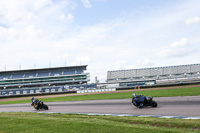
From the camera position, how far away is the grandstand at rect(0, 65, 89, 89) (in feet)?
251

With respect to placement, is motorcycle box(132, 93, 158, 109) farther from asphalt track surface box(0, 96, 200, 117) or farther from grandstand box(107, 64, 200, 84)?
grandstand box(107, 64, 200, 84)

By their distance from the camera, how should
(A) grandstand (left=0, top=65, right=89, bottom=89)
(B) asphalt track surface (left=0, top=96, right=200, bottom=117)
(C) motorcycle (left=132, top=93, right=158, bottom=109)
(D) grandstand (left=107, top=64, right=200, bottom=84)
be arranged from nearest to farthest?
1. (B) asphalt track surface (left=0, top=96, right=200, bottom=117)
2. (C) motorcycle (left=132, top=93, right=158, bottom=109)
3. (A) grandstand (left=0, top=65, right=89, bottom=89)
4. (D) grandstand (left=107, top=64, right=200, bottom=84)

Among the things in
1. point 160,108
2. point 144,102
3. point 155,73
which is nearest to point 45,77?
point 155,73

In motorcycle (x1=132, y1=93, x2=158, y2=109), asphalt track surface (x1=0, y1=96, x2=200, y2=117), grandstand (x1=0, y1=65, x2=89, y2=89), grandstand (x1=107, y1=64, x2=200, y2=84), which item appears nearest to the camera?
asphalt track surface (x1=0, y1=96, x2=200, y2=117)

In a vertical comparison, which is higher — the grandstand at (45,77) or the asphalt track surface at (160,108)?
the grandstand at (45,77)

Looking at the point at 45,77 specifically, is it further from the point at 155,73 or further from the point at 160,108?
the point at 160,108

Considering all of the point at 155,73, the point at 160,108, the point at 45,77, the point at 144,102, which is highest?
the point at 155,73

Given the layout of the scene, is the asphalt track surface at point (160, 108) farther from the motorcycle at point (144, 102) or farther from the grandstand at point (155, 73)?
the grandstand at point (155, 73)

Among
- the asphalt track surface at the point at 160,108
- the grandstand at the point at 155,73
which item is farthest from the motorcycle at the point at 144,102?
the grandstand at the point at 155,73

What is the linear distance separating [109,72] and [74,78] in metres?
18.0

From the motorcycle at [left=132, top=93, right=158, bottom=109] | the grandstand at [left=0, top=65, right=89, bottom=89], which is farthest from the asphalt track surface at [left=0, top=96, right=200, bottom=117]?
the grandstand at [left=0, top=65, right=89, bottom=89]

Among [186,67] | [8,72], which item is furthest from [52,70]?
[186,67]

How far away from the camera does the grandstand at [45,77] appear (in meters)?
76.6

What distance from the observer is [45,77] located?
254 feet
